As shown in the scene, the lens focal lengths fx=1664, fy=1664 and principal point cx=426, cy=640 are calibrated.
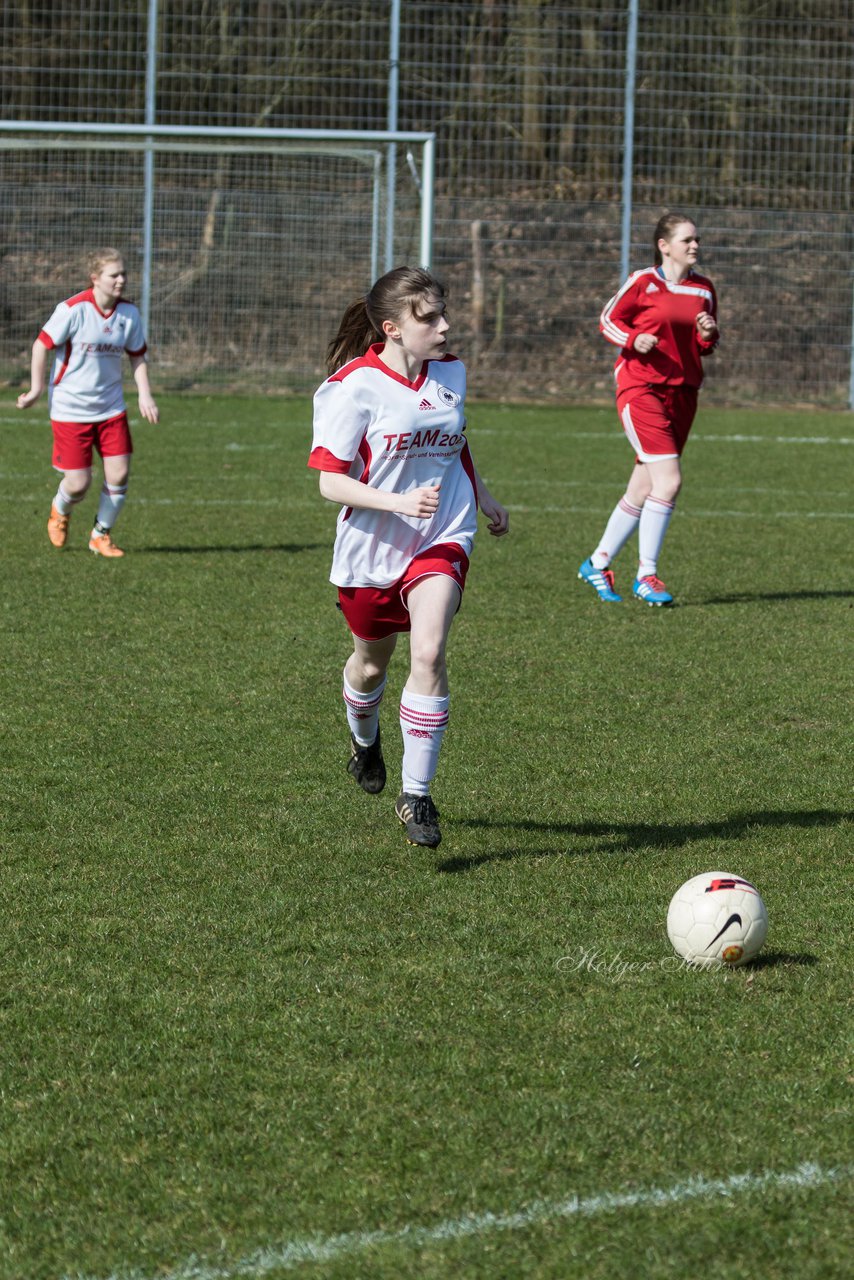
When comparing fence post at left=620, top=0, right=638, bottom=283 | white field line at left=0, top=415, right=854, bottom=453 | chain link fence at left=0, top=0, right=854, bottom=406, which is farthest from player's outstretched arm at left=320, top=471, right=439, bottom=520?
chain link fence at left=0, top=0, right=854, bottom=406

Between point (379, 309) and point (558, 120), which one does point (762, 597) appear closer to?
point (379, 309)

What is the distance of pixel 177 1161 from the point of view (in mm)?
3070

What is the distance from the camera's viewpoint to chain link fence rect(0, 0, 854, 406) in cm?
2239

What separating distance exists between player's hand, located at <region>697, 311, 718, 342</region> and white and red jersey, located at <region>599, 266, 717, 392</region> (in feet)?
0.94

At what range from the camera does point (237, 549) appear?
10.7 metres

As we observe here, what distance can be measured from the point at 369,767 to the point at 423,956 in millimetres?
1414

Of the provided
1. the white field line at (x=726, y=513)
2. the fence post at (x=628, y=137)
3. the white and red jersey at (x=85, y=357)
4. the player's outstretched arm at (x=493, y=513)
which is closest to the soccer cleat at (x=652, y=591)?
the white field line at (x=726, y=513)

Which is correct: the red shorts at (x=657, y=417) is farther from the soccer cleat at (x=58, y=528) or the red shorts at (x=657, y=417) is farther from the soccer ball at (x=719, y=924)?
the soccer ball at (x=719, y=924)

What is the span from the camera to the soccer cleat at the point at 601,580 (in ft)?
30.6

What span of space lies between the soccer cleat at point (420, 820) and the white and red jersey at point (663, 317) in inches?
194

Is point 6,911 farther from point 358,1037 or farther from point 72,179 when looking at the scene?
point 72,179

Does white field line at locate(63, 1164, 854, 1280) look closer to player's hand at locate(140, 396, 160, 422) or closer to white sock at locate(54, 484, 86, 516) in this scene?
player's hand at locate(140, 396, 160, 422)

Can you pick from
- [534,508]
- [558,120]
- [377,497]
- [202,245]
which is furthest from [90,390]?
[558,120]

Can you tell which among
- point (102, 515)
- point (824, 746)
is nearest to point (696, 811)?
point (824, 746)
